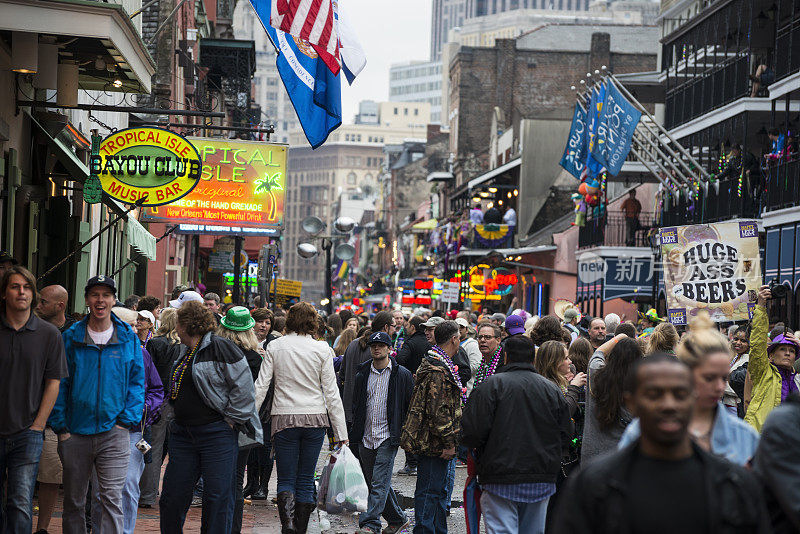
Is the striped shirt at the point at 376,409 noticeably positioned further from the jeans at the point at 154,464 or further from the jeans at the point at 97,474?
the jeans at the point at 97,474

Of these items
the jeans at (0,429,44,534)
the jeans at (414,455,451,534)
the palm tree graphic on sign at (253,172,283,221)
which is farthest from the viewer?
the palm tree graphic on sign at (253,172,283,221)

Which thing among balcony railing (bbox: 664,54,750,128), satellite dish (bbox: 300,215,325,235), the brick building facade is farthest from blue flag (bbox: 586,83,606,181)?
the brick building facade

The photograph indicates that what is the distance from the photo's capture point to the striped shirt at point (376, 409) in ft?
33.3

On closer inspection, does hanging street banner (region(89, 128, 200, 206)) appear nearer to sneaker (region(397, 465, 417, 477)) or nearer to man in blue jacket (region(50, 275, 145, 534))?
sneaker (region(397, 465, 417, 477))

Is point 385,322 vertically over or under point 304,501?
over

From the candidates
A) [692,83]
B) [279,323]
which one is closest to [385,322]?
[279,323]

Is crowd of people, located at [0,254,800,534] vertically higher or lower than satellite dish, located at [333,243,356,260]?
lower

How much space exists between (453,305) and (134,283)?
29025mm

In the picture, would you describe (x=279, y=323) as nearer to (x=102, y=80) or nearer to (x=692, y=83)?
(x=102, y=80)

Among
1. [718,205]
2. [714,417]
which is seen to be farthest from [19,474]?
[718,205]

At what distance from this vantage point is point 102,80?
498 inches

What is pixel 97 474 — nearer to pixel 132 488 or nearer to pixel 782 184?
pixel 132 488

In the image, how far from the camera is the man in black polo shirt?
23.3 feet

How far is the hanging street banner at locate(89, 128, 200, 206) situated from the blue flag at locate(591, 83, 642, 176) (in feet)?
44.9
